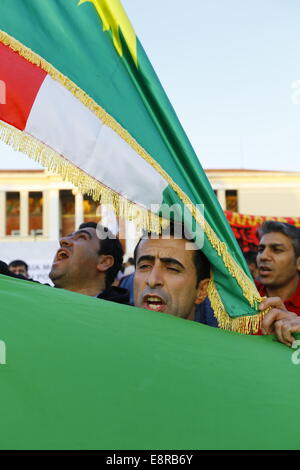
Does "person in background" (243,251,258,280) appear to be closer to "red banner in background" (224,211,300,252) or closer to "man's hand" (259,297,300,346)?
"red banner in background" (224,211,300,252)

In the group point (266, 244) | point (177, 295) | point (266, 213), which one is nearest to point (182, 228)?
point (177, 295)

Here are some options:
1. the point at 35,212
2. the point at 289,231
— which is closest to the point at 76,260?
the point at 289,231

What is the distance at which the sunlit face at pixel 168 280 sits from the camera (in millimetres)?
1957

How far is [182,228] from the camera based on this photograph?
1.82m

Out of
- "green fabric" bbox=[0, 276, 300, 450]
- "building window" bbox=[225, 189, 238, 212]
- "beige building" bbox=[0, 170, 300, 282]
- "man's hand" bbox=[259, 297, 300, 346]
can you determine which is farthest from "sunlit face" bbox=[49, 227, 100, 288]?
"building window" bbox=[225, 189, 238, 212]

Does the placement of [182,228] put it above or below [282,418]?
above

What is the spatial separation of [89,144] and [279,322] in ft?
2.72

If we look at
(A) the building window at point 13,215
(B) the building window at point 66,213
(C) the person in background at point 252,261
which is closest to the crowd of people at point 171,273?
(C) the person in background at point 252,261

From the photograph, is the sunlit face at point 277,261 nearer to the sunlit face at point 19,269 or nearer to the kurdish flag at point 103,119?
the kurdish flag at point 103,119

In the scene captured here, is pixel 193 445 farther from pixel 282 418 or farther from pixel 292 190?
pixel 292 190

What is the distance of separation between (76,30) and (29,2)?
16cm

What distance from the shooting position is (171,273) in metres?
2.02

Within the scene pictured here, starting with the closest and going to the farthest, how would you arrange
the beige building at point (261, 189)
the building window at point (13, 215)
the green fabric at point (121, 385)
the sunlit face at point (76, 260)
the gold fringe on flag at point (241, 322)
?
the green fabric at point (121, 385), the gold fringe on flag at point (241, 322), the sunlit face at point (76, 260), the beige building at point (261, 189), the building window at point (13, 215)

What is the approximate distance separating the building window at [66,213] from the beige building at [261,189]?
380 inches
